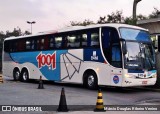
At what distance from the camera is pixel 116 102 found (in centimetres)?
1495

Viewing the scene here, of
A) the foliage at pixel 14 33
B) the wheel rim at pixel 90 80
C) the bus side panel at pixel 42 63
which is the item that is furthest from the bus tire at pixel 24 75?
the foliage at pixel 14 33

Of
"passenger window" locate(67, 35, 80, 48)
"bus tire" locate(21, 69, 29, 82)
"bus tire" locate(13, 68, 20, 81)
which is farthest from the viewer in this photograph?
"bus tire" locate(13, 68, 20, 81)

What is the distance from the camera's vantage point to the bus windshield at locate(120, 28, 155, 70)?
18156mm

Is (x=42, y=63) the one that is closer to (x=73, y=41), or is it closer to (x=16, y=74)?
(x=73, y=41)

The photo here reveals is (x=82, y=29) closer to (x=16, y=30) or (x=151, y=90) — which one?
(x=151, y=90)

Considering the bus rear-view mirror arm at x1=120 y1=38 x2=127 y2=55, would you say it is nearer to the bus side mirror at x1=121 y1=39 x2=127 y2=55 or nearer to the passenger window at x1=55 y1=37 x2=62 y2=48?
the bus side mirror at x1=121 y1=39 x2=127 y2=55

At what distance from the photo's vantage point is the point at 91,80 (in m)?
20.0

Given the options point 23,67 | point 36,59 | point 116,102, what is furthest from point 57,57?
point 116,102

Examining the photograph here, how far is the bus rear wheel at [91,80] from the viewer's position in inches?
776

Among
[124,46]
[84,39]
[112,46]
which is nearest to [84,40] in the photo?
[84,39]

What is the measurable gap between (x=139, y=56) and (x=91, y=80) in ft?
10.1

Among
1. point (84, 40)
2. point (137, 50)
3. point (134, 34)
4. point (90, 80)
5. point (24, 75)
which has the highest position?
point (134, 34)

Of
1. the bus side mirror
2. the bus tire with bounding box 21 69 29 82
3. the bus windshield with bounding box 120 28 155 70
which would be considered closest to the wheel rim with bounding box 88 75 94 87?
the bus windshield with bounding box 120 28 155 70

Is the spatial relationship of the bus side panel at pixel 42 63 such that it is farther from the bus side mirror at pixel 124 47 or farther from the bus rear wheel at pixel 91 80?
the bus side mirror at pixel 124 47
